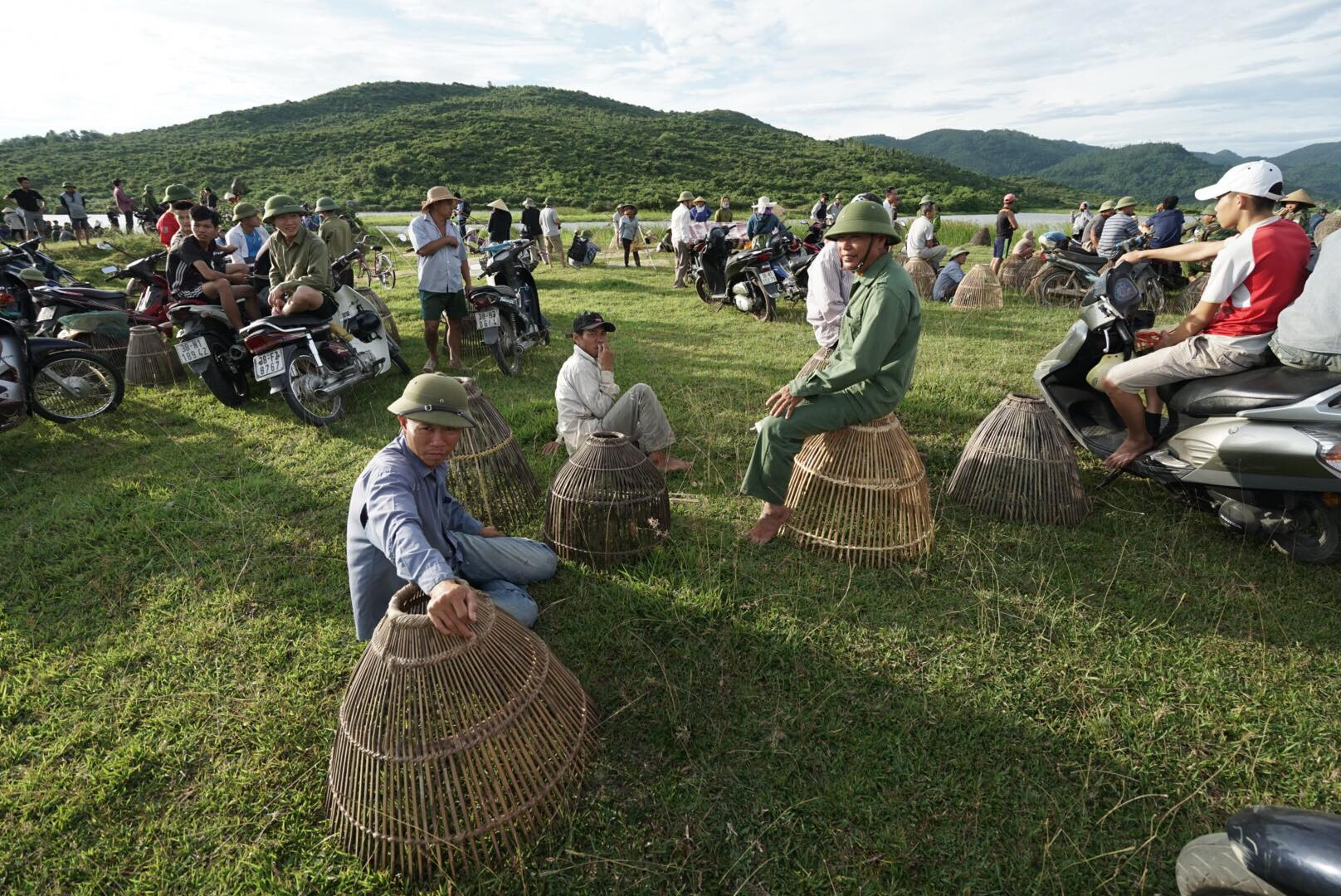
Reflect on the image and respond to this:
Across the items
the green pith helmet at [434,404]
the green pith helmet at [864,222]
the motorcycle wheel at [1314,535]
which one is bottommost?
the motorcycle wheel at [1314,535]

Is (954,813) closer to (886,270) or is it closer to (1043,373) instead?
(886,270)

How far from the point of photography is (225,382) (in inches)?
255

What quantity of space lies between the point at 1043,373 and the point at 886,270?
187cm

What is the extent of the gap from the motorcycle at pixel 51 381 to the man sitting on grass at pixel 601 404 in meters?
4.80

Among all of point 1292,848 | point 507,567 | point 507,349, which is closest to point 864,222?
point 507,567

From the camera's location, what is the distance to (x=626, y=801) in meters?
2.47

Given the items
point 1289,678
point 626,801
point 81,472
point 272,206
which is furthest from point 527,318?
point 1289,678

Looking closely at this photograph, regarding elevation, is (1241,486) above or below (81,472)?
above

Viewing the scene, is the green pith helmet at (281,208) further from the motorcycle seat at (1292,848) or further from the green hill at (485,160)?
the green hill at (485,160)

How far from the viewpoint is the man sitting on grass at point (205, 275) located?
6582 millimetres

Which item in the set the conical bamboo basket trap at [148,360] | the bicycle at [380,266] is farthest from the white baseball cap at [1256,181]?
the bicycle at [380,266]

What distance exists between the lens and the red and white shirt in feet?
11.7

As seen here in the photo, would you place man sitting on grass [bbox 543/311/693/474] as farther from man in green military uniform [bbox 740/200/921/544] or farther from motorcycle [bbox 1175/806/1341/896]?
motorcycle [bbox 1175/806/1341/896]

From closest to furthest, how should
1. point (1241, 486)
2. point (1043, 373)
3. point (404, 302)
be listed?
point (1241, 486)
point (1043, 373)
point (404, 302)
